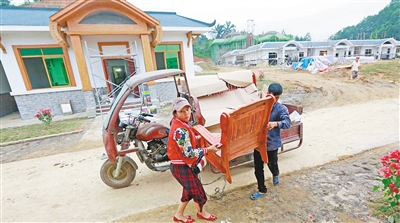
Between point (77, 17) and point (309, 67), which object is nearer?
point (77, 17)

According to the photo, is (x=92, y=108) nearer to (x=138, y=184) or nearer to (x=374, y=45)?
(x=138, y=184)

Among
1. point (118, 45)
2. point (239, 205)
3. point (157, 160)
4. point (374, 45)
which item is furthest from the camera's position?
point (374, 45)

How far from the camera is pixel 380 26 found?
45375mm

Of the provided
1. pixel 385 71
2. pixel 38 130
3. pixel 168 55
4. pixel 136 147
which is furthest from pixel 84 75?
pixel 385 71

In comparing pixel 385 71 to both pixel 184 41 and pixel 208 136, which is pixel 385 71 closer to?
pixel 184 41

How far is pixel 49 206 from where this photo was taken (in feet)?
8.58

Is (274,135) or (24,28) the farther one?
(24,28)

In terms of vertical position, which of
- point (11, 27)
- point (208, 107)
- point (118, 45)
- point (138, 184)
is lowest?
point (138, 184)

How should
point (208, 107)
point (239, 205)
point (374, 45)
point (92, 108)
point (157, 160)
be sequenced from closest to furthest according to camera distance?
point (239, 205)
point (157, 160)
point (208, 107)
point (92, 108)
point (374, 45)

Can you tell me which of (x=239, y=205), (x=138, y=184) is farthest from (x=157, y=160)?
(x=239, y=205)

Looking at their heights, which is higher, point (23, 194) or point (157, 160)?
point (157, 160)

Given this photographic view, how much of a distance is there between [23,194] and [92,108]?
540cm

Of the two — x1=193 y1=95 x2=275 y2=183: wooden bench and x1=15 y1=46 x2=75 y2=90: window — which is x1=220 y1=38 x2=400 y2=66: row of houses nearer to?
x1=15 y1=46 x2=75 y2=90: window

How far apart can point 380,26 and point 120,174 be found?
65.8 meters
